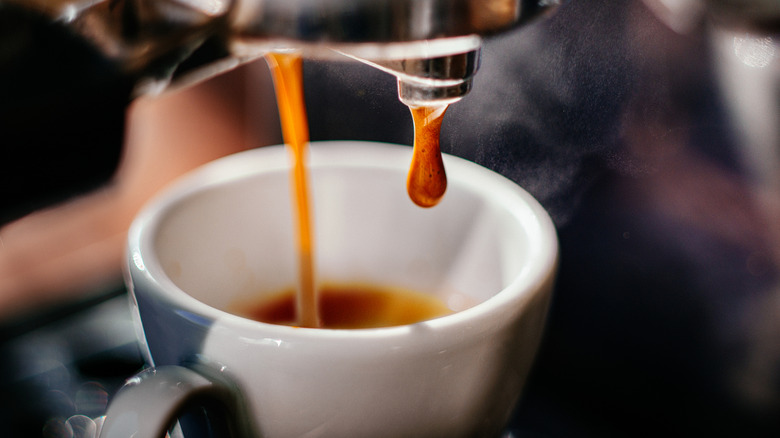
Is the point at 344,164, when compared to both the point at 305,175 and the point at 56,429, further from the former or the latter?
the point at 56,429

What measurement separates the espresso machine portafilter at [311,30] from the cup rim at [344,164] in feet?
0.24

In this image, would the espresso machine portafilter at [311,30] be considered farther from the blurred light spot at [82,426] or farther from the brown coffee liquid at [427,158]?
the blurred light spot at [82,426]

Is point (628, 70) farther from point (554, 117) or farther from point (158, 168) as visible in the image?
point (158, 168)

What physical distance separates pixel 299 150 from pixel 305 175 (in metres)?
0.01

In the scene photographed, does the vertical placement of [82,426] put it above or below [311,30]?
below

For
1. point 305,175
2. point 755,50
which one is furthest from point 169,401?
point 755,50

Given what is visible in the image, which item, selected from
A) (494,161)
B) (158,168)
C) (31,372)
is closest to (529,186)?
(494,161)

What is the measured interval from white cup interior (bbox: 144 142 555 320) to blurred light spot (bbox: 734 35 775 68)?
0.30 ft

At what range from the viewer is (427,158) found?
→ 0.21 meters

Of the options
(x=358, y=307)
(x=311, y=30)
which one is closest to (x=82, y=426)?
(x=358, y=307)

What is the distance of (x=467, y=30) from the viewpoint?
0.16m

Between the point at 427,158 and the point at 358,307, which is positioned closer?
the point at 427,158

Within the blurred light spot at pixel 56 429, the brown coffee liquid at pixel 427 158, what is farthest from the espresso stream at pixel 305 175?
the blurred light spot at pixel 56 429

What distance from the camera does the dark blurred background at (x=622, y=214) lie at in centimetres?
27
